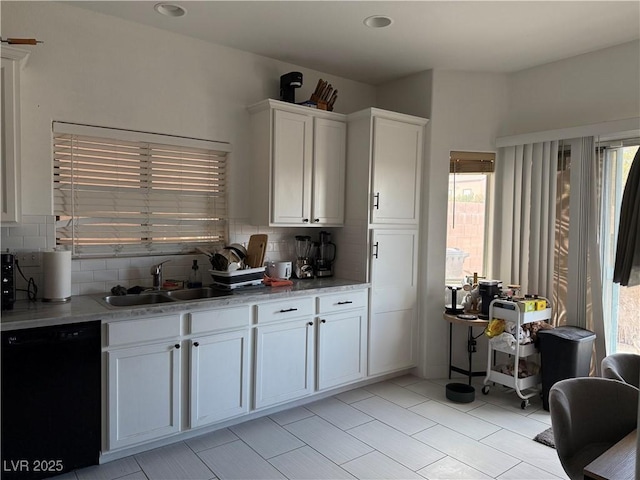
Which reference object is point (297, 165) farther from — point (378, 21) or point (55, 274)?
point (55, 274)

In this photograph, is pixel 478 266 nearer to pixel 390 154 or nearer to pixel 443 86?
pixel 390 154

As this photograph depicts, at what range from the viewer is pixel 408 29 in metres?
3.33

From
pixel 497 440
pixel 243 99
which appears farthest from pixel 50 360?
pixel 497 440

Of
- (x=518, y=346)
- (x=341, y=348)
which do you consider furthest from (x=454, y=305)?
(x=341, y=348)

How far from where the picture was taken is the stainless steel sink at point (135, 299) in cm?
313

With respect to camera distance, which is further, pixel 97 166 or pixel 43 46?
pixel 97 166

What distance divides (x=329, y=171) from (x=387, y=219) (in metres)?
0.67

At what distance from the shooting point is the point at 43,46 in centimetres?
295

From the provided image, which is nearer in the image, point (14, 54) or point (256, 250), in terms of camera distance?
point (14, 54)

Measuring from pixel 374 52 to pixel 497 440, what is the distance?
3.14m

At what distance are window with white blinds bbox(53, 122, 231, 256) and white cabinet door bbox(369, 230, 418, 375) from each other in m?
1.40

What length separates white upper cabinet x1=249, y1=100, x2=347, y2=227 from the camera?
3678mm


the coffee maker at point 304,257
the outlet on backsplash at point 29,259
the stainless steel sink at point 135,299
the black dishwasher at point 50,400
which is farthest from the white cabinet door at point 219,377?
the outlet on backsplash at point 29,259

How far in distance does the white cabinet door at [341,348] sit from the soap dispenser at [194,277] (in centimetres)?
101
